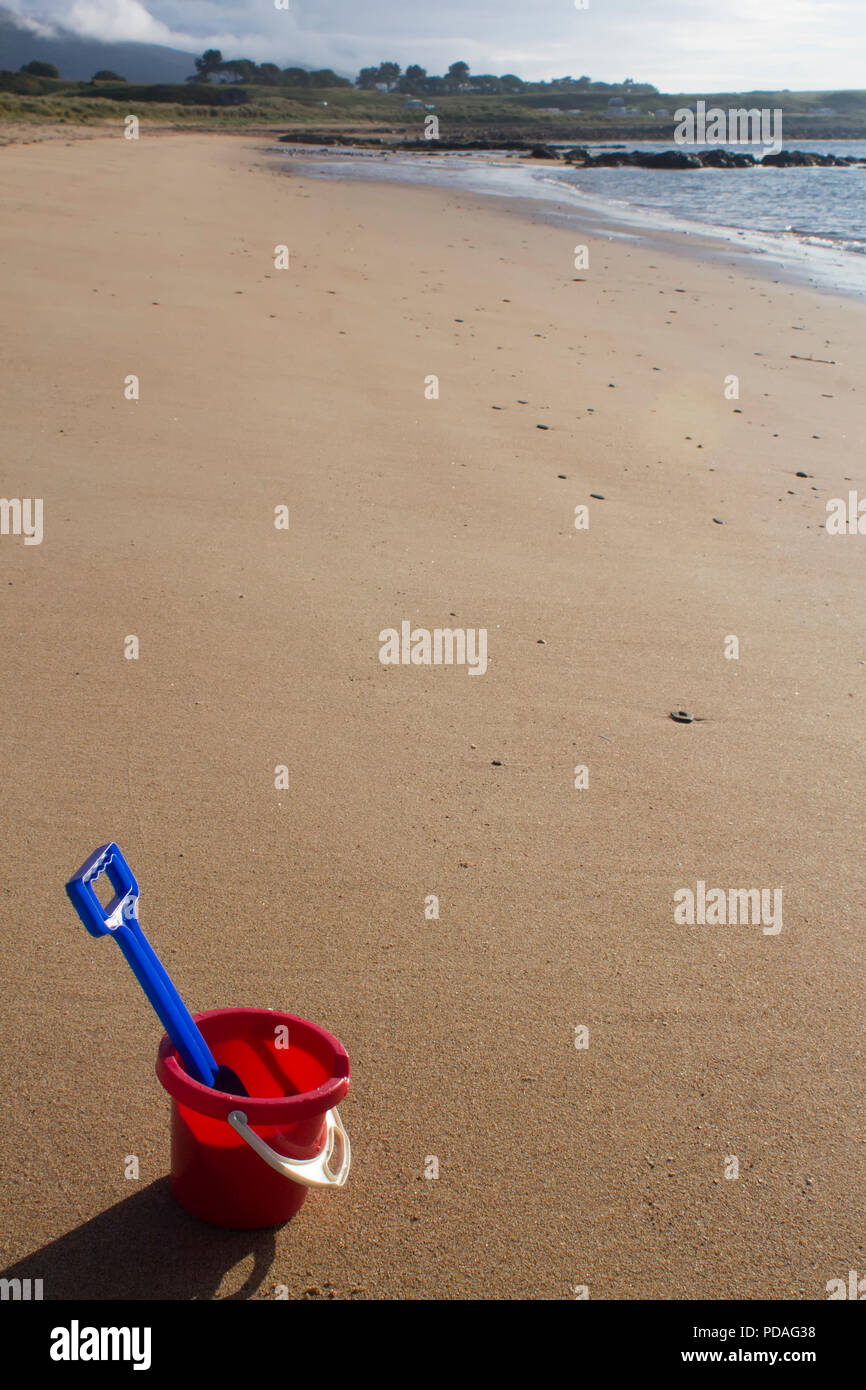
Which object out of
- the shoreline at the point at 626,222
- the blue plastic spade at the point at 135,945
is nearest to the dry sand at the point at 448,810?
the blue plastic spade at the point at 135,945

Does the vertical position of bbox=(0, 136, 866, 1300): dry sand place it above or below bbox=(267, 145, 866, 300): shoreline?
below

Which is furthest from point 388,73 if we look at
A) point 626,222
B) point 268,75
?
point 626,222

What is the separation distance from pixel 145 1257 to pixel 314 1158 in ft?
1.16

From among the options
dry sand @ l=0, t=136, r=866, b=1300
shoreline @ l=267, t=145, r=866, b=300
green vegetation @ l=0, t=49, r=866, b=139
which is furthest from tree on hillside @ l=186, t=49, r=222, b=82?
dry sand @ l=0, t=136, r=866, b=1300

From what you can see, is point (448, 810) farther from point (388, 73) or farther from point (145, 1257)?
point (388, 73)

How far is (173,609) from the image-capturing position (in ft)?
14.3

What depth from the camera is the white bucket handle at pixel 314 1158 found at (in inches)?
71.5

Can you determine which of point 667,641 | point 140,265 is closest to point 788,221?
point 140,265

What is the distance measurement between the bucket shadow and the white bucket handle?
6.5 inches

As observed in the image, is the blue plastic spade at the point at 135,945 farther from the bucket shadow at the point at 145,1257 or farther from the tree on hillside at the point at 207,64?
the tree on hillside at the point at 207,64

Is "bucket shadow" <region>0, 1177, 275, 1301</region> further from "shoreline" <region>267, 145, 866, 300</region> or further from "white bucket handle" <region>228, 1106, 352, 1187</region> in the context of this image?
"shoreline" <region>267, 145, 866, 300</region>

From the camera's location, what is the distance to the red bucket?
184 centimetres
